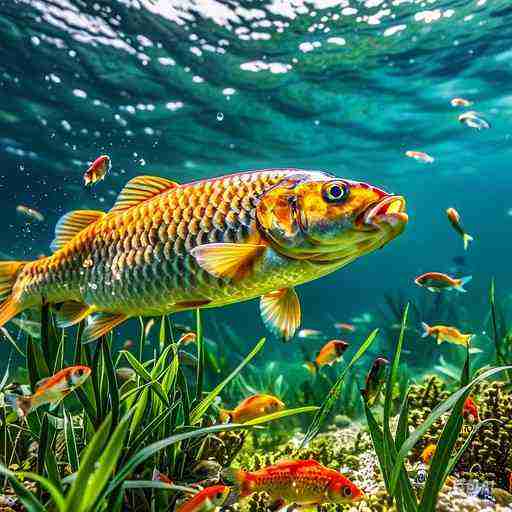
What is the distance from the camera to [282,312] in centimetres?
232

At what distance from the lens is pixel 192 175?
92.5ft

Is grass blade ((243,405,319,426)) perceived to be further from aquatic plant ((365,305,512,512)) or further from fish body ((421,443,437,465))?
fish body ((421,443,437,465))

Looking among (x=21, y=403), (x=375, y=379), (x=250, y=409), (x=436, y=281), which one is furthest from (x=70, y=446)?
(x=436, y=281)

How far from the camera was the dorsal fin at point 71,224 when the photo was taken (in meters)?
2.67

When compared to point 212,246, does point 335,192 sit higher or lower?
higher

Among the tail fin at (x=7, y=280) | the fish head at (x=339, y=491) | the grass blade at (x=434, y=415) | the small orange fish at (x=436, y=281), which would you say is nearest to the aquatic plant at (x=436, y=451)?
the grass blade at (x=434, y=415)

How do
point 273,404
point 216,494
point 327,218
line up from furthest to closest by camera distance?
point 273,404
point 216,494
point 327,218

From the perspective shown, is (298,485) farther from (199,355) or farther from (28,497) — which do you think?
(28,497)

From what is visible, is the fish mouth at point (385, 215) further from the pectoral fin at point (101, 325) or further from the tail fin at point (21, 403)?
the tail fin at point (21, 403)

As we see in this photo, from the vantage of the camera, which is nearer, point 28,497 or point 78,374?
point 28,497

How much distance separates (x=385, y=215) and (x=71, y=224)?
190cm

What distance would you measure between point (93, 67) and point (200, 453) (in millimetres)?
14668

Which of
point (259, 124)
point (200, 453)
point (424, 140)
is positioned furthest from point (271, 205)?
point (424, 140)

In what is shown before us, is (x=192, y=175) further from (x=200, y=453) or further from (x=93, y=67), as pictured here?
(x=200, y=453)
